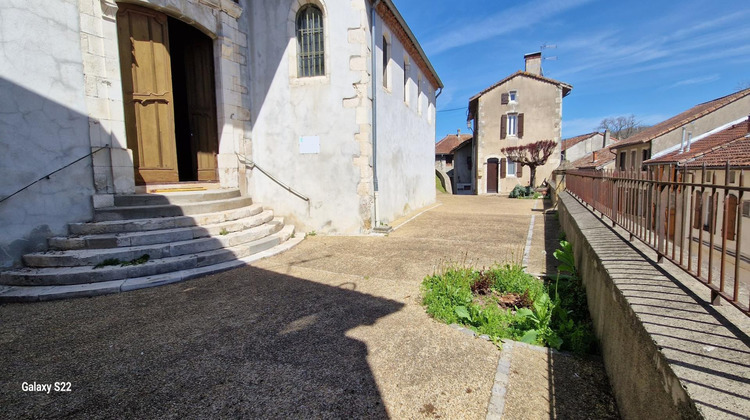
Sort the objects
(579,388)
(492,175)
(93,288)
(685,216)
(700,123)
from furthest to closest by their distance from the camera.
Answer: (492,175) → (700,123) → (93,288) → (685,216) → (579,388)

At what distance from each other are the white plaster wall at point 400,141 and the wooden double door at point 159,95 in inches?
152

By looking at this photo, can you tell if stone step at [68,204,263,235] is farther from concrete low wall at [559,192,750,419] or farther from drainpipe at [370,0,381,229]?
concrete low wall at [559,192,750,419]

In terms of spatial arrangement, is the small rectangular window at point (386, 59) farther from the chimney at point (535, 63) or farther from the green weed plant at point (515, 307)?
the chimney at point (535, 63)

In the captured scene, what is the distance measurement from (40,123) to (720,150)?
67.8 ft

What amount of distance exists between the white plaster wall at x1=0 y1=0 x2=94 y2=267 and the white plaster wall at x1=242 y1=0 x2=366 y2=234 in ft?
11.0

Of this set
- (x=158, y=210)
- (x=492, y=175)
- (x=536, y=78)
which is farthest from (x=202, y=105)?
(x=536, y=78)

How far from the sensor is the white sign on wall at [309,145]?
8.02m

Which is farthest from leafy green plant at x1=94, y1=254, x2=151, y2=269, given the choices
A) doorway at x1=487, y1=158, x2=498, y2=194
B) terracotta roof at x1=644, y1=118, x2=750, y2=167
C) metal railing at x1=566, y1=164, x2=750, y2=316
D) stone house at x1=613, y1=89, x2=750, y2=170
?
doorway at x1=487, y1=158, x2=498, y2=194

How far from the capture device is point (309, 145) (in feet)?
26.5

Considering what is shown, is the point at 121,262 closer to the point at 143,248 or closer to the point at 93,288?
the point at 143,248

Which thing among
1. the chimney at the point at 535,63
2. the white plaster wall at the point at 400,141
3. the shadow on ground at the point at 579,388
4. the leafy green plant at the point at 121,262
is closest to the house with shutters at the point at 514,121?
the chimney at the point at 535,63

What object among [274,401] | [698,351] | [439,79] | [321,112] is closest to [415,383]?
[274,401]

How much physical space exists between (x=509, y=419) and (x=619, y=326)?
2.98 ft

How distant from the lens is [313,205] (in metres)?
8.18
